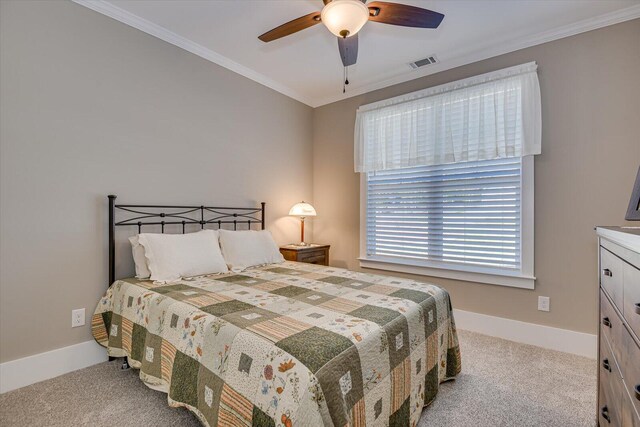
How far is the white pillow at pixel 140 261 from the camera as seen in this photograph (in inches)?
89.6

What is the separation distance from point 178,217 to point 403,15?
244cm

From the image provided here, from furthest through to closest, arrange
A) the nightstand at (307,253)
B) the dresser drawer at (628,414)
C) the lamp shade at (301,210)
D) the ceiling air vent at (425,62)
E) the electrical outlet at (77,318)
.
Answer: the lamp shade at (301,210) < the nightstand at (307,253) < the ceiling air vent at (425,62) < the electrical outlet at (77,318) < the dresser drawer at (628,414)

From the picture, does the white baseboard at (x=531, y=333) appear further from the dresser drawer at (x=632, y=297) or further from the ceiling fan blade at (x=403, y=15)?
the ceiling fan blade at (x=403, y=15)

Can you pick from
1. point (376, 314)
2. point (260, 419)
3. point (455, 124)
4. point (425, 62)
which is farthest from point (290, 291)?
point (425, 62)

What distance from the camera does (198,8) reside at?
2342 mm

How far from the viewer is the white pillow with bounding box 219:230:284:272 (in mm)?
2727

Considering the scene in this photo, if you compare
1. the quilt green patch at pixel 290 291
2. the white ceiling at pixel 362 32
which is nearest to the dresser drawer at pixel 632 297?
the quilt green patch at pixel 290 291

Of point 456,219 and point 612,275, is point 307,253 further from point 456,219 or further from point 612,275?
point 612,275

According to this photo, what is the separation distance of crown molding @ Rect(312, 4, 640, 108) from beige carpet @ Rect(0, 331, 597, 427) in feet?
8.90

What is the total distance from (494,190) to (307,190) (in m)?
2.30

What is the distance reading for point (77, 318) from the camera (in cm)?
222

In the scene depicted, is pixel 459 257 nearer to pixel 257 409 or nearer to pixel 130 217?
pixel 257 409

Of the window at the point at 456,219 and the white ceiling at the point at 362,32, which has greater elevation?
the white ceiling at the point at 362,32

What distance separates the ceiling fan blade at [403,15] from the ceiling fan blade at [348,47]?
19 cm
